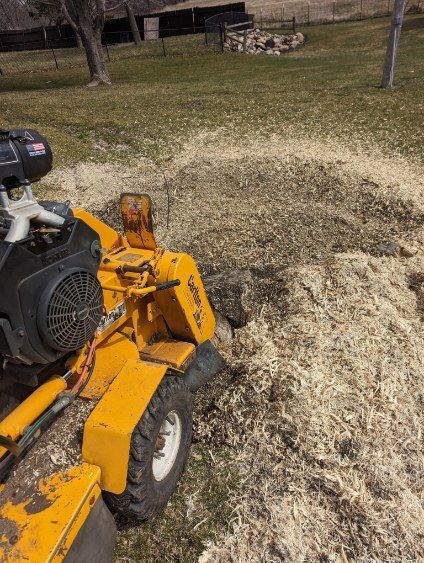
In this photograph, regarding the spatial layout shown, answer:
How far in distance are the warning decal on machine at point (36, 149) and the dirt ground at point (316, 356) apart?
2559 mm

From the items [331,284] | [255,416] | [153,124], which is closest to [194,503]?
[255,416]

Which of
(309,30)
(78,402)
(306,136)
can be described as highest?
(78,402)

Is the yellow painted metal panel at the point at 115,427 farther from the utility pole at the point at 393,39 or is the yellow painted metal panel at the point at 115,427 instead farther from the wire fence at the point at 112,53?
the wire fence at the point at 112,53

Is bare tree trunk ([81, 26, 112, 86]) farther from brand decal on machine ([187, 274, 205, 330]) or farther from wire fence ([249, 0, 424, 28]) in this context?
wire fence ([249, 0, 424, 28])

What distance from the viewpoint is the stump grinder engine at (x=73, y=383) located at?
2.40 m

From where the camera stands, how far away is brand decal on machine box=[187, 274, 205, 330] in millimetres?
3972

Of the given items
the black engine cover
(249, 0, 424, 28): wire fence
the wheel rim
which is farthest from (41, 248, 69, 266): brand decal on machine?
(249, 0, 424, 28): wire fence

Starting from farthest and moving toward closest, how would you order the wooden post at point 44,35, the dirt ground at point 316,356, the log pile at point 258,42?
the wooden post at point 44,35, the log pile at point 258,42, the dirt ground at point 316,356

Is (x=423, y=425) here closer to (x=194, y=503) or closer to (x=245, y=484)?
(x=245, y=484)

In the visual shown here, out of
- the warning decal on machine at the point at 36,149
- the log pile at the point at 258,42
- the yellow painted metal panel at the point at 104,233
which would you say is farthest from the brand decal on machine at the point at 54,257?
the log pile at the point at 258,42

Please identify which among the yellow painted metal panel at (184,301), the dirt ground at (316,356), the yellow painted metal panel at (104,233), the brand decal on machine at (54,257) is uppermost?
the brand decal on machine at (54,257)

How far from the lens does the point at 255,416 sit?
4.01 metres

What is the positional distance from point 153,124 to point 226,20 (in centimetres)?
2675

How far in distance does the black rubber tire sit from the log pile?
91.9ft
